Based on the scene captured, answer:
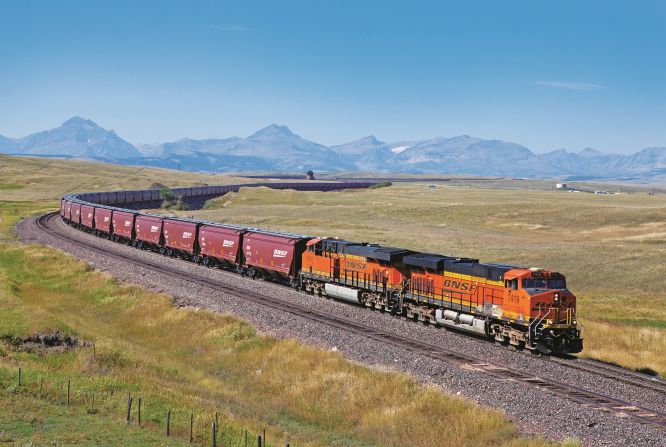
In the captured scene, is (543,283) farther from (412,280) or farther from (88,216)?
(88,216)

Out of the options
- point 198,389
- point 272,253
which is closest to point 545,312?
point 198,389

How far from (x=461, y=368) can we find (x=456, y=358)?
1645 mm

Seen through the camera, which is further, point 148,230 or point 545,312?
point 148,230

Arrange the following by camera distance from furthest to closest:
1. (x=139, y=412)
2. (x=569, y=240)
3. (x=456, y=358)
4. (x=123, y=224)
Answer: (x=569, y=240) < (x=123, y=224) < (x=456, y=358) < (x=139, y=412)

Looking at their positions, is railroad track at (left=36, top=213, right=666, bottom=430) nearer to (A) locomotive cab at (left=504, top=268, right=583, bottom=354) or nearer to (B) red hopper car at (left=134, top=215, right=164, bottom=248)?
(A) locomotive cab at (left=504, top=268, right=583, bottom=354)

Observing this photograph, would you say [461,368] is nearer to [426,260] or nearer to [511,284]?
[511,284]

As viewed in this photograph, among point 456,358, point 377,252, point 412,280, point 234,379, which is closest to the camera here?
point 456,358

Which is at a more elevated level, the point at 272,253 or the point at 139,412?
the point at 272,253

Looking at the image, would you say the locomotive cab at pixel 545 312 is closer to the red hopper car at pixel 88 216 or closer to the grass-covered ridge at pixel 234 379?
the grass-covered ridge at pixel 234 379

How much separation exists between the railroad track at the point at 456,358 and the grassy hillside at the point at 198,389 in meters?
3.29

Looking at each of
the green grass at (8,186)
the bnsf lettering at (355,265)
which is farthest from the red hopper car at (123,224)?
the green grass at (8,186)

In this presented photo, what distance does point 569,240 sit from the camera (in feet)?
257

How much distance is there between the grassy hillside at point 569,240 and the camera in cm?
3453

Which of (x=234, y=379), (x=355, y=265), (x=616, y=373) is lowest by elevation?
(x=234, y=379)
